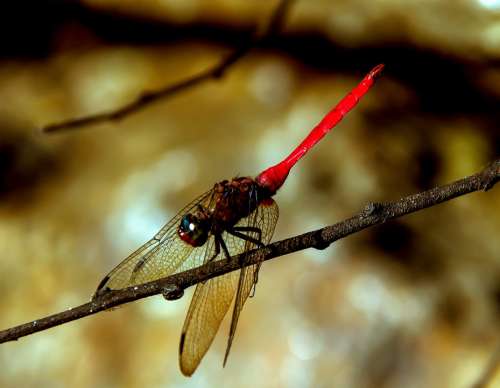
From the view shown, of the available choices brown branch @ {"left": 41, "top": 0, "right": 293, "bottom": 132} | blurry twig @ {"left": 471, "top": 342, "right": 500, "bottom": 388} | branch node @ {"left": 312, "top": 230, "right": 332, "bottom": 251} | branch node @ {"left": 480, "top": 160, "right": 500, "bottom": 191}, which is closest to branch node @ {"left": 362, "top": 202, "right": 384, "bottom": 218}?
branch node @ {"left": 312, "top": 230, "right": 332, "bottom": 251}

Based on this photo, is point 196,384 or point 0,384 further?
point 0,384

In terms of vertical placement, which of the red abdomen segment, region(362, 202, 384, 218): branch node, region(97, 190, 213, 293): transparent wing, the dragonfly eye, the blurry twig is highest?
region(362, 202, 384, 218): branch node

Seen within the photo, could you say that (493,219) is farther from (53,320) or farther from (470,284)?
(53,320)

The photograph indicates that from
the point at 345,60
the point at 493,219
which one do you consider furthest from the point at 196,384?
the point at 345,60

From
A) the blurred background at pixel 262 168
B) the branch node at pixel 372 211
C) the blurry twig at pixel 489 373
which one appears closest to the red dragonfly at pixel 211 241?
the blurred background at pixel 262 168

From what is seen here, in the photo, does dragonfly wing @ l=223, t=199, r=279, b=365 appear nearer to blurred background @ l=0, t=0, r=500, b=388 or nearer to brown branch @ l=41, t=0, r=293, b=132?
blurred background @ l=0, t=0, r=500, b=388

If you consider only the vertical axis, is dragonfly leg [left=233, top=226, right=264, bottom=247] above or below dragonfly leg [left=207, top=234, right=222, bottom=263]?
above
